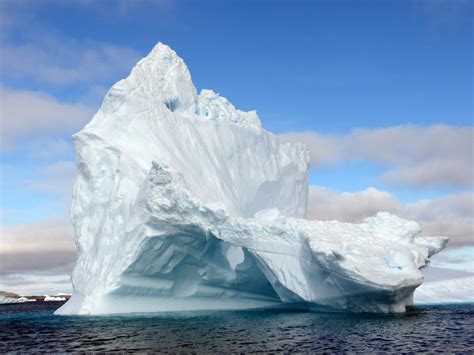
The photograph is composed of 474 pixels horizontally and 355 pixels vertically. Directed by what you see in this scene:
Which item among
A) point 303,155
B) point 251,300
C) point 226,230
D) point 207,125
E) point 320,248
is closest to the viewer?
point 320,248

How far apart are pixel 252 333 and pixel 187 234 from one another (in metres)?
8.29

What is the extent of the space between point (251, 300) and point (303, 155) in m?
15.0

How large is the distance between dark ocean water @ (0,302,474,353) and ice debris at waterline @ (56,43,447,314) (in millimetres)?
1659

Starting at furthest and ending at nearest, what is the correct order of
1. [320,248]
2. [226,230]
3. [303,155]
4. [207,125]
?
[303,155]
[207,125]
[226,230]
[320,248]

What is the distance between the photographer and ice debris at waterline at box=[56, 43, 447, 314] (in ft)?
85.8

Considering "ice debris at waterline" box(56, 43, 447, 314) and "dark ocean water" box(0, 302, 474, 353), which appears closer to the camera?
"dark ocean water" box(0, 302, 474, 353)

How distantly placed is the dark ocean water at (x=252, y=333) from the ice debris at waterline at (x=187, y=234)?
1.66 m

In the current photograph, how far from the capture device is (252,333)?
67.1ft

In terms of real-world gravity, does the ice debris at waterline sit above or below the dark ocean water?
above

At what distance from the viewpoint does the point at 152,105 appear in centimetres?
3322

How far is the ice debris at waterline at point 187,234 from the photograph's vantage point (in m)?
26.2

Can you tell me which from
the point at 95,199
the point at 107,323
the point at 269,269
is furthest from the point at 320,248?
the point at 95,199

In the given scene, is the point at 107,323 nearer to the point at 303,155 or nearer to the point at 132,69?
the point at 132,69

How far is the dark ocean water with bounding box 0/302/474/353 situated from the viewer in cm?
1736
